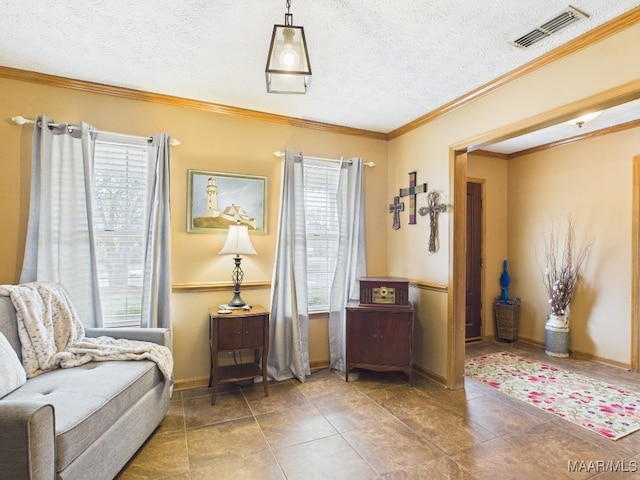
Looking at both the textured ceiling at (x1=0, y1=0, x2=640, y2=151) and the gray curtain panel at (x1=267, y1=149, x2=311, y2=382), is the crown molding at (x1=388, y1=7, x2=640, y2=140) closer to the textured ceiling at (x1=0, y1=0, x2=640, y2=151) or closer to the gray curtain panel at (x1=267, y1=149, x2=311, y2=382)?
the textured ceiling at (x1=0, y1=0, x2=640, y2=151)

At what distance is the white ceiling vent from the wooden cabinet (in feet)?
7.05

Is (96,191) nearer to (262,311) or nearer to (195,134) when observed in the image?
(195,134)

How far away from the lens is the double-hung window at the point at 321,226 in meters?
3.46

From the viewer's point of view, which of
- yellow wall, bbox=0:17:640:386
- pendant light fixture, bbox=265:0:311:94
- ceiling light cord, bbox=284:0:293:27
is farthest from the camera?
yellow wall, bbox=0:17:640:386

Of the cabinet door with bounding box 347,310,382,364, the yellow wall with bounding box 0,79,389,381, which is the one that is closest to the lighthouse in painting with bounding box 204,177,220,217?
the yellow wall with bounding box 0,79,389,381

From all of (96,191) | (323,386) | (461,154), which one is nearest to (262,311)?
(323,386)

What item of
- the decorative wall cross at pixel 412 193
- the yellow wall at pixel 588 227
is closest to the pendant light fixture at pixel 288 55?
the decorative wall cross at pixel 412 193

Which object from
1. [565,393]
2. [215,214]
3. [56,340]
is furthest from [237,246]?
[565,393]

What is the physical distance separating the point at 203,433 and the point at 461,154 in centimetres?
303

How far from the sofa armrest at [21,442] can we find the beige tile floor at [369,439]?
689 millimetres

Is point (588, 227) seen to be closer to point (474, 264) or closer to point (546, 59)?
point (474, 264)

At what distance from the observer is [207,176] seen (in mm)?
A: 3039

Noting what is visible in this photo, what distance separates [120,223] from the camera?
2.78 metres

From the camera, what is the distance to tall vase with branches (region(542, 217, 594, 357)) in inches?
152
